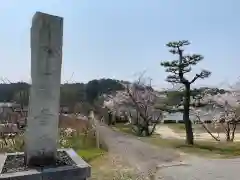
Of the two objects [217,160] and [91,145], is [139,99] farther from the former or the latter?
[217,160]

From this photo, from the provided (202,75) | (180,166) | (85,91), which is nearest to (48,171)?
(180,166)

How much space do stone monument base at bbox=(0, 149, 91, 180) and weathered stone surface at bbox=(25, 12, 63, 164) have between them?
0.94 ft

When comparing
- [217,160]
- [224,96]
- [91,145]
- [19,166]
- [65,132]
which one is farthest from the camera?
[224,96]

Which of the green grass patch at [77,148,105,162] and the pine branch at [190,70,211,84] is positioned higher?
the pine branch at [190,70,211,84]

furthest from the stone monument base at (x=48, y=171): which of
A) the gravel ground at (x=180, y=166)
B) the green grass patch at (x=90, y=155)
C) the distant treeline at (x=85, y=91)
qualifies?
the distant treeline at (x=85, y=91)

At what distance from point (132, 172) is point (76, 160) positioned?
140 inches

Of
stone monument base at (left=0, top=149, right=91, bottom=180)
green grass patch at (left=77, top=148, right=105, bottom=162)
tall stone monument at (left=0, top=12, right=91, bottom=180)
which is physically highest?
tall stone monument at (left=0, top=12, right=91, bottom=180)

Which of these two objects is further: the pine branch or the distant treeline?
the distant treeline

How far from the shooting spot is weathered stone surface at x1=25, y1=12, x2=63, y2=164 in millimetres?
5152

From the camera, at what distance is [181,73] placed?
1686 cm

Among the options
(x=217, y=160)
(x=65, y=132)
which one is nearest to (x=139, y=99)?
(x=65, y=132)

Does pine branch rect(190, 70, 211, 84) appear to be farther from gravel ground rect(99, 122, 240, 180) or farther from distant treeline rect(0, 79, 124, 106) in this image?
distant treeline rect(0, 79, 124, 106)

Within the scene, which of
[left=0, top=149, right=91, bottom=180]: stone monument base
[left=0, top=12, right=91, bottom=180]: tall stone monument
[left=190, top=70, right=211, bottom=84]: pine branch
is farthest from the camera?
[left=190, top=70, right=211, bottom=84]: pine branch

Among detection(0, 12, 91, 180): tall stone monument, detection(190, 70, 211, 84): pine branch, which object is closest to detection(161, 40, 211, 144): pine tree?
detection(190, 70, 211, 84): pine branch
